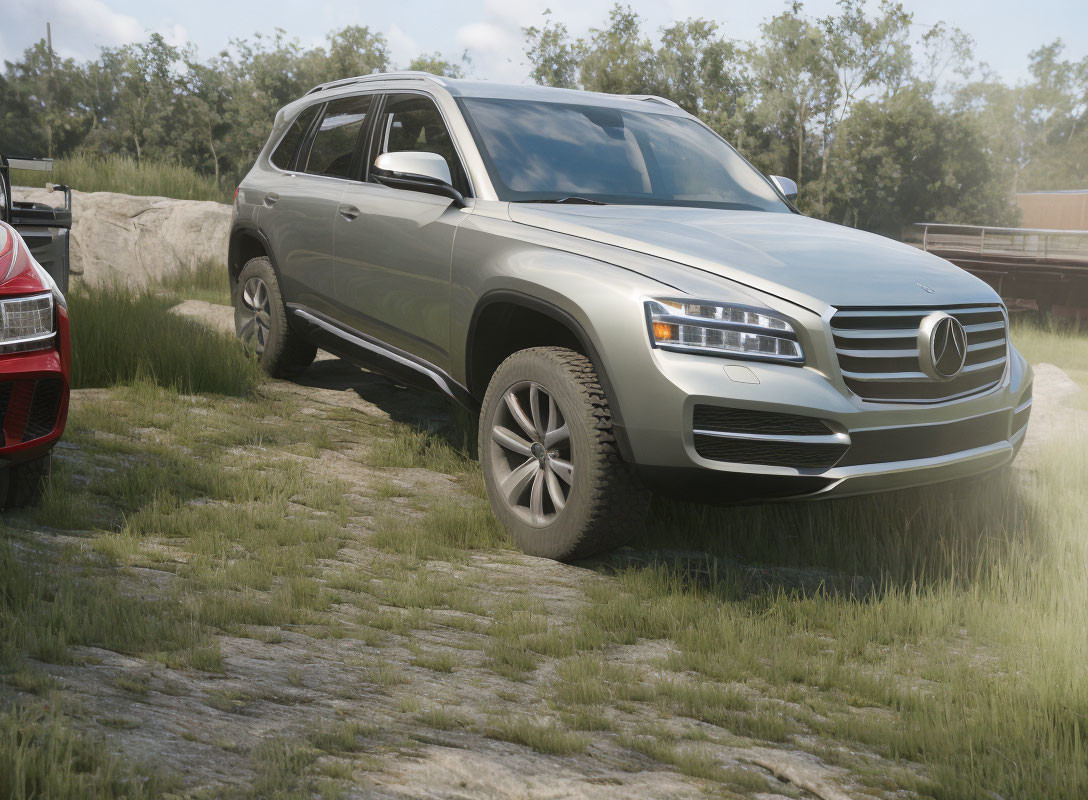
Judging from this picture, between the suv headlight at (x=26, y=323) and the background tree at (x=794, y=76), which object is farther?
the background tree at (x=794, y=76)

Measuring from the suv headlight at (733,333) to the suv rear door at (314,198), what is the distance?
2820mm

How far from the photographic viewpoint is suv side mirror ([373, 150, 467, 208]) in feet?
15.0

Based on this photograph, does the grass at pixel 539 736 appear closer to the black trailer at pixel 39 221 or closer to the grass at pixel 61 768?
the grass at pixel 61 768

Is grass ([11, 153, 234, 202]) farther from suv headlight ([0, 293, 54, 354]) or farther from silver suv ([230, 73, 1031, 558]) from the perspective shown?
suv headlight ([0, 293, 54, 354])

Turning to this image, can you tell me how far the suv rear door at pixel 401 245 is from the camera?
483 centimetres

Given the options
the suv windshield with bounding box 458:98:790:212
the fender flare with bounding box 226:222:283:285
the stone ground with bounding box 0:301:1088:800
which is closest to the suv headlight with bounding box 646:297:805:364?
the stone ground with bounding box 0:301:1088:800

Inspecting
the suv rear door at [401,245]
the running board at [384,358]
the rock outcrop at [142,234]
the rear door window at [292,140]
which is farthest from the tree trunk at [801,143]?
the suv rear door at [401,245]

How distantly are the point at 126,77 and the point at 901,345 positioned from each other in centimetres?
6643

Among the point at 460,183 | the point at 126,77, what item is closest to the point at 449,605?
the point at 460,183

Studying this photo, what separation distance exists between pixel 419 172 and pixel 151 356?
300 centimetres

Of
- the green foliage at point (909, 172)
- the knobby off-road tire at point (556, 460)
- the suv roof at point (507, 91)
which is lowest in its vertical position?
the knobby off-road tire at point (556, 460)

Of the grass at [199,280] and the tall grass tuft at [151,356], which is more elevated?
the grass at [199,280]

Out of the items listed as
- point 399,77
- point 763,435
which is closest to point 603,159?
point 399,77

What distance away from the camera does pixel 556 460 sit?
406 centimetres
